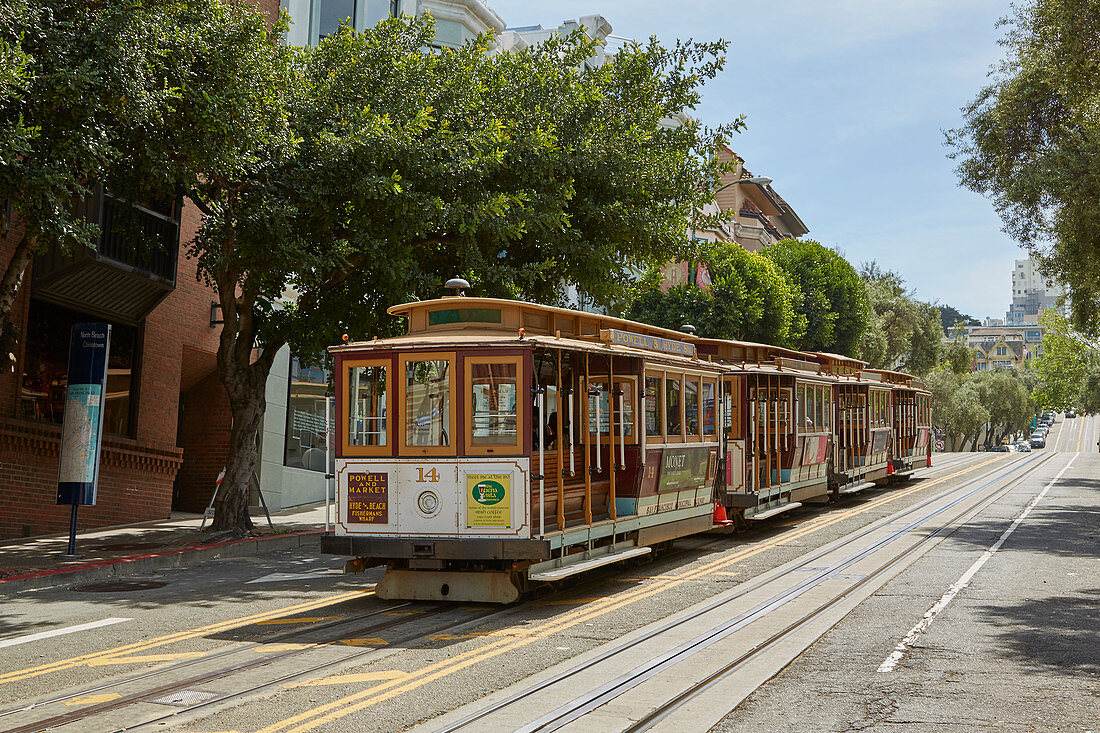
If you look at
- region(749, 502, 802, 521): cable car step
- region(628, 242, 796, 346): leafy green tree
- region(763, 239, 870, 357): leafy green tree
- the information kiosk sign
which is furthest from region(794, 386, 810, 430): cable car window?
region(763, 239, 870, 357): leafy green tree

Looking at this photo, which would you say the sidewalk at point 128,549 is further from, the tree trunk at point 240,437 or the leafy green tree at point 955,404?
the leafy green tree at point 955,404

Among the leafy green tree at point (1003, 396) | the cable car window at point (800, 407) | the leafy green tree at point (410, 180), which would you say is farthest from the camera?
the leafy green tree at point (1003, 396)

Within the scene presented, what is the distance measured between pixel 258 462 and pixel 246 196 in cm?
1005

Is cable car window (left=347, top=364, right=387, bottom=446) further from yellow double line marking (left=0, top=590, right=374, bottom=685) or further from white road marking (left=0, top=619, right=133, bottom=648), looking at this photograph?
white road marking (left=0, top=619, right=133, bottom=648)

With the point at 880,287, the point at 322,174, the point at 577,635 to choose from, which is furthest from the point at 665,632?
the point at 880,287

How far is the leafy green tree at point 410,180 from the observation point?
1470 centimetres

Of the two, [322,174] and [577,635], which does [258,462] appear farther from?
[577,635]

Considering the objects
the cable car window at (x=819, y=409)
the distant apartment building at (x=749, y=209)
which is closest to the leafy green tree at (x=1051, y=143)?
the cable car window at (x=819, y=409)

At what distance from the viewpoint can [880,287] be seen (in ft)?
194

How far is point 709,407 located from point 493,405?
5.81 metres

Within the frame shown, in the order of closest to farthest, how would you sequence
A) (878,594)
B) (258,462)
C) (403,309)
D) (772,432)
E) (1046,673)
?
(1046,673) → (878,594) → (403,309) → (772,432) → (258,462)

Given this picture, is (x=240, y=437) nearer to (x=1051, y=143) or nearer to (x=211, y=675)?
(x=211, y=675)

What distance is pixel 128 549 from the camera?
1509 centimetres

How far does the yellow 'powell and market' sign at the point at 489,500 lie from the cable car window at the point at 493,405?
0.36 meters
